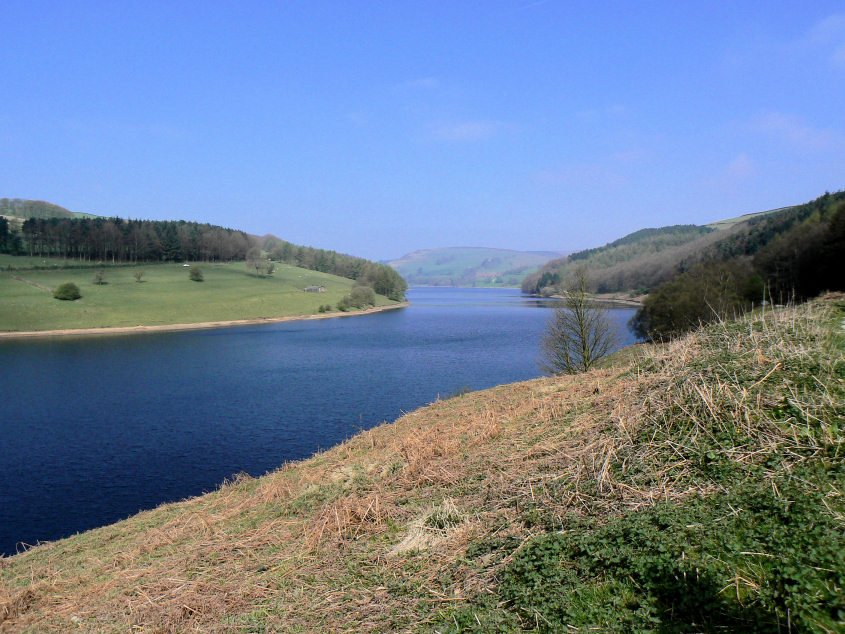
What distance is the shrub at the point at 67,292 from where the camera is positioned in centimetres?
7919

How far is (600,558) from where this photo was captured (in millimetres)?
4195

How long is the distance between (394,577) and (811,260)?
57735 mm

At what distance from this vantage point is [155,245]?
119125 mm

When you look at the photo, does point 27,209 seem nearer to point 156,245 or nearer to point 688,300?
point 156,245

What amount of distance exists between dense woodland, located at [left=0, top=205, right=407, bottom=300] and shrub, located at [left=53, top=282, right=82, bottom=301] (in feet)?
110

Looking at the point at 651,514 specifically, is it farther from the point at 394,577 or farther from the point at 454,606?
the point at 394,577

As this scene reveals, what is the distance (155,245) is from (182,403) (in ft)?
324

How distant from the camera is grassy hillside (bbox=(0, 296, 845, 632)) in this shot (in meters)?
3.67

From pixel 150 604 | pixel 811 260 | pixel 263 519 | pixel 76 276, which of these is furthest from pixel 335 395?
pixel 76 276

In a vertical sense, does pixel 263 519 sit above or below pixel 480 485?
below

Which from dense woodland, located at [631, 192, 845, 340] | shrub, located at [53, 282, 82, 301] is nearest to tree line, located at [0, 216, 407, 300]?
shrub, located at [53, 282, 82, 301]

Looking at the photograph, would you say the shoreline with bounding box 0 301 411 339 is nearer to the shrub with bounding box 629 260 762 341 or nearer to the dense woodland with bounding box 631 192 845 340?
the shrub with bounding box 629 260 762 341

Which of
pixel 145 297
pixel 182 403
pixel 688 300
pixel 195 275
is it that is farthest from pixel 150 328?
pixel 688 300

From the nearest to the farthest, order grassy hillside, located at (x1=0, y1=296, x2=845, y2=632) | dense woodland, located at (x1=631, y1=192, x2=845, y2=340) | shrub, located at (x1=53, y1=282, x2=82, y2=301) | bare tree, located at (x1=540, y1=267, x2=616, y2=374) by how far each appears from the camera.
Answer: grassy hillside, located at (x1=0, y1=296, x2=845, y2=632)
bare tree, located at (x1=540, y1=267, x2=616, y2=374)
dense woodland, located at (x1=631, y1=192, x2=845, y2=340)
shrub, located at (x1=53, y1=282, x2=82, y2=301)
